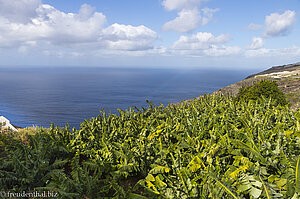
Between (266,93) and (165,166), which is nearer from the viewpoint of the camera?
(165,166)

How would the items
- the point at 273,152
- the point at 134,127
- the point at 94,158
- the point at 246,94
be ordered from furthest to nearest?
the point at 246,94 → the point at 134,127 → the point at 94,158 → the point at 273,152

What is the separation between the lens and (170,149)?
509 cm

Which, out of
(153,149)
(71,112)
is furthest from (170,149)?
(71,112)

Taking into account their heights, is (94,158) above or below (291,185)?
below

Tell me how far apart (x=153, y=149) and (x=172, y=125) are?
175 centimetres

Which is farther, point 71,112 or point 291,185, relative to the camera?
point 71,112

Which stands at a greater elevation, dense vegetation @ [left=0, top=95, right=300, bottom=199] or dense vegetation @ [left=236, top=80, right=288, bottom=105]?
dense vegetation @ [left=236, top=80, right=288, bottom=105]

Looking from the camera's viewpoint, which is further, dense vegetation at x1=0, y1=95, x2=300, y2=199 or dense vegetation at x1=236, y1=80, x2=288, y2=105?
dense vegetation at x1=236, y1=80, x2=288, y2=105

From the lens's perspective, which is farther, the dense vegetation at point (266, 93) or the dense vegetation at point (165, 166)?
the dense vegetation at point (266, 93)

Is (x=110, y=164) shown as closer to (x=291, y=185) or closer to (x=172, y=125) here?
(x=172, y=125)

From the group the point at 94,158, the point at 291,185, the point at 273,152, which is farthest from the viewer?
the point at 94,158

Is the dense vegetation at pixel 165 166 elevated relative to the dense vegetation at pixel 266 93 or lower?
lower

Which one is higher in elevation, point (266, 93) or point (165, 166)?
point (266, 93)

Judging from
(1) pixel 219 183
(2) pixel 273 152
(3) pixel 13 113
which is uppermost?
(2) pixel 273 152
